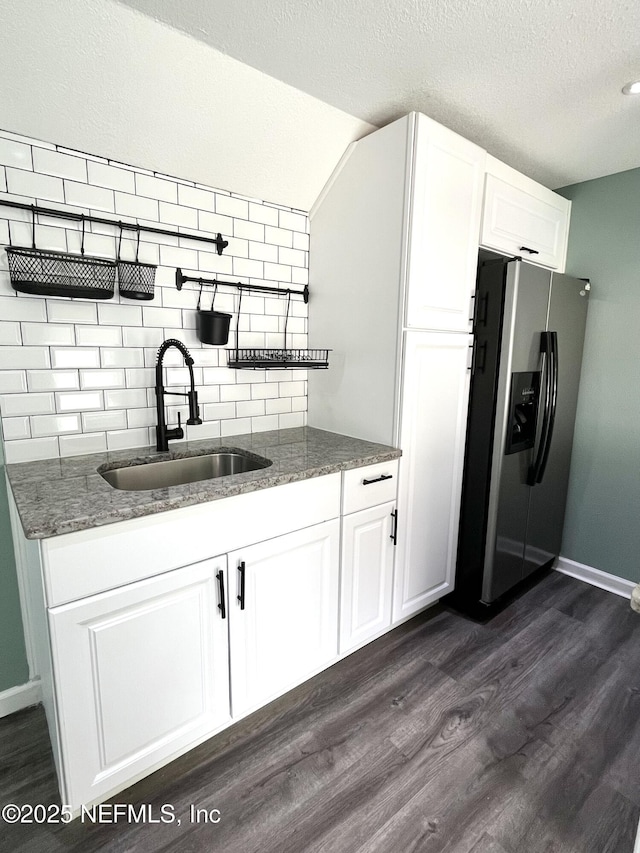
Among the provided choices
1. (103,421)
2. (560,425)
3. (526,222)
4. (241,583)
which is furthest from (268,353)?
(560,425)

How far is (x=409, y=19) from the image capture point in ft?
4.26

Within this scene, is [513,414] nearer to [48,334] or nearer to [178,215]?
[178,215]

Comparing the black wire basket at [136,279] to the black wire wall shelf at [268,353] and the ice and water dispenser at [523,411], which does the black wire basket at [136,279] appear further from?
the ice and water dispenser at [523,411]

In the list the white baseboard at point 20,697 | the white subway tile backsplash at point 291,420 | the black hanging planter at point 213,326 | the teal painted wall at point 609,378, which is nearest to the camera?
the white baseboard at point 20,697

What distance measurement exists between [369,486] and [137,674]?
3.35 ft

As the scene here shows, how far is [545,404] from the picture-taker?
2221 mm

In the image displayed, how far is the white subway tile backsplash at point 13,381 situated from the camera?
1514 millimetres

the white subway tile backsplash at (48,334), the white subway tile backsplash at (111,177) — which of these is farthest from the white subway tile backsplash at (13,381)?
the white subway tile backsplash at (111,177)

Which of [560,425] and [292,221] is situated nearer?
[292,221]

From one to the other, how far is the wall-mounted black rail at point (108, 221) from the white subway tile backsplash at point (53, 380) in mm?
540

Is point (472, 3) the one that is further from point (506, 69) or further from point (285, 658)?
point (285, 658)

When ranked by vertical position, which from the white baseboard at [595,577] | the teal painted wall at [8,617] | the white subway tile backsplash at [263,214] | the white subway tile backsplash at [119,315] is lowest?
the white baseboard at [595,577]

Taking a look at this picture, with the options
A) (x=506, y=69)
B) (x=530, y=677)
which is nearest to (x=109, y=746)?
(x=530, y=677)

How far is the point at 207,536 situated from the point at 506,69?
1.90 m
